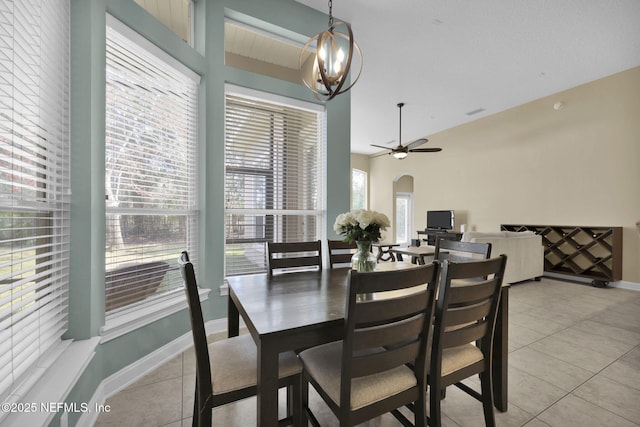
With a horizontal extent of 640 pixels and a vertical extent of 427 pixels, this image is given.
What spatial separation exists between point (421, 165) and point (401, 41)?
4.82 meters

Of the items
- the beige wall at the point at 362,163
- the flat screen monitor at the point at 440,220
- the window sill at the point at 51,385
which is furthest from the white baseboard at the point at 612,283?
the window sill at the point at 51,385

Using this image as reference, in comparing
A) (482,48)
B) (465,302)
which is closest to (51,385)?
(465,302)

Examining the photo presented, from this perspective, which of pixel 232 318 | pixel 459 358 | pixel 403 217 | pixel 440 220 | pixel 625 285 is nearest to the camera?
pixel 459 358

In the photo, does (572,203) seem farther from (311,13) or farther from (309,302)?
(309,302)

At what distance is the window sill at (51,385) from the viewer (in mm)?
1026

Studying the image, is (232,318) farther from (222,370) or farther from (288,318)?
(288,318)

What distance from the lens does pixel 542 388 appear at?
1.86 meters

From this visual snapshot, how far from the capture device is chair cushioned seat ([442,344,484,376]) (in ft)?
4.40

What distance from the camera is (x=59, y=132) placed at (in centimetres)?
151

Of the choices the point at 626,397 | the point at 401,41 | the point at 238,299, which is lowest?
the point at 626,397

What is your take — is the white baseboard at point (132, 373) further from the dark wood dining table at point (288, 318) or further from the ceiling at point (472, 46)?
the ceiling at point (472, 46)

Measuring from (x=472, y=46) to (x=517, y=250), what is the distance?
321cm

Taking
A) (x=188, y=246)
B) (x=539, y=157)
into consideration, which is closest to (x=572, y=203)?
(x=539, y=157)

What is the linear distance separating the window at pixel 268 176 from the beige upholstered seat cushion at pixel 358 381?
175 cm
